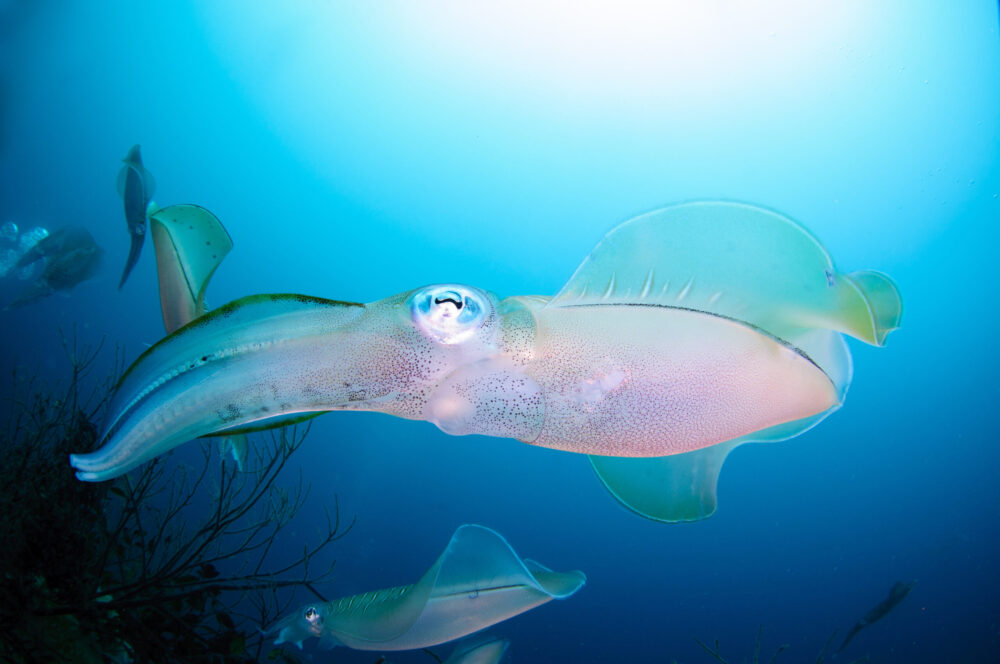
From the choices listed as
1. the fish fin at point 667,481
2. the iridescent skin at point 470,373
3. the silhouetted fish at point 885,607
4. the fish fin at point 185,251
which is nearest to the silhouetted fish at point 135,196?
the fish fin at point 185,251

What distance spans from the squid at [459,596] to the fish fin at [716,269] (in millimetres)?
2349

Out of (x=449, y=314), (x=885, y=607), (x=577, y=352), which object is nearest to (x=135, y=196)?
(x=449, y=314)

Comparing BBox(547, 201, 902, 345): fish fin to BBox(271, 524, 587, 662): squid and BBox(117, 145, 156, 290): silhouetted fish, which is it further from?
BBox(117, 145, 156, 290): silhouetted fish

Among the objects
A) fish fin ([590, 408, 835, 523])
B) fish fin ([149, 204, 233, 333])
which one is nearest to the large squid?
fish fin ([590, 408, 835, 523])

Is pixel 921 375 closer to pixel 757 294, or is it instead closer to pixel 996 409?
pixel 996 409

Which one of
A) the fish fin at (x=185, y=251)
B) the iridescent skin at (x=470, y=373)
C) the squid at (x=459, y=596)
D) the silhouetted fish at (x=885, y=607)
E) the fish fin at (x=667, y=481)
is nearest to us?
the iridescent skin at (x=470, y=373)

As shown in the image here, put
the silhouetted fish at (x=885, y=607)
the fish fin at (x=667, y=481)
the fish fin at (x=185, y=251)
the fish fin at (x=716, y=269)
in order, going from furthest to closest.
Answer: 1. the silhouetted fish at (x=885, y=607)
2. the fish fin at (x=185, y=251)
3. the fish fin at (x=667, y=481)
4. the fish fin at (x=716, y=269)

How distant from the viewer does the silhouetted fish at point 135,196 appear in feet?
11.1

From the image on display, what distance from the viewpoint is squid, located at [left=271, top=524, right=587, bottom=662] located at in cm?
296

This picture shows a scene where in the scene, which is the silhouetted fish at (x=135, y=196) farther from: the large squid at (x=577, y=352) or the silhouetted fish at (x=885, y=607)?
the silhouetted fish at (x=885, y=607)

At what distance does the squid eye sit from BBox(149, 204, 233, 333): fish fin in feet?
3.39

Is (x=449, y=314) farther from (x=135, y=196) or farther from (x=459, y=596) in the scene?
(x=135, y=196)

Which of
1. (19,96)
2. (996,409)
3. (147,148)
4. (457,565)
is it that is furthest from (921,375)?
(19,96)

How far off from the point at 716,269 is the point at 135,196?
13.5ft
